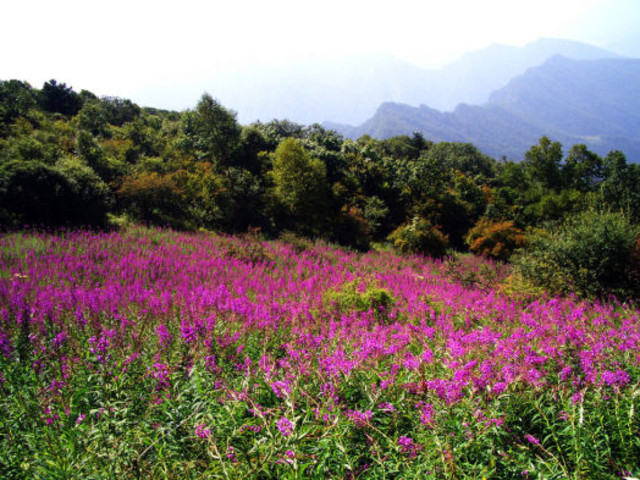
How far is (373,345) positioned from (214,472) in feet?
7.16

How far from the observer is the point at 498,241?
18.2 m

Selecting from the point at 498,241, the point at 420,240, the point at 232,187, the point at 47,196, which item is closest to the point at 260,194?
the point at 232,187

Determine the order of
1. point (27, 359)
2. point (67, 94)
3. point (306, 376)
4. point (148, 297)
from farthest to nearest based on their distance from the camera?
point (67, 94)
point (148, 297)
point (27, 359)
point (306, 376)

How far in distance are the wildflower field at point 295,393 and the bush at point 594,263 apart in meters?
4.75

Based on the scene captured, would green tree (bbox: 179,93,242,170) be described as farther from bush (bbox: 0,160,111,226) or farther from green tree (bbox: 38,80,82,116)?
green tree (bbox: 38,80,82,116)

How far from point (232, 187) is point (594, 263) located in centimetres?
1729

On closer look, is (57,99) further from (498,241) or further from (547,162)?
(547,162)

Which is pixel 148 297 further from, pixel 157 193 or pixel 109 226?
pixel 157 193

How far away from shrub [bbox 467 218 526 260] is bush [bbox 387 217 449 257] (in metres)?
2.89

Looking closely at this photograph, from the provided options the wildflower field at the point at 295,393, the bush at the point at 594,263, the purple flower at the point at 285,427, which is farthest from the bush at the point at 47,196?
the bush at the point at 594,263

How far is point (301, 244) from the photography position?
13.3m

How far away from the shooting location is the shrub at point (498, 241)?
1789 cm

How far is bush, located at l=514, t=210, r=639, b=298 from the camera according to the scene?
9.55m

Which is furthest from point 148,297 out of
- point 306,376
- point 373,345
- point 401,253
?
point 401,253
